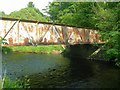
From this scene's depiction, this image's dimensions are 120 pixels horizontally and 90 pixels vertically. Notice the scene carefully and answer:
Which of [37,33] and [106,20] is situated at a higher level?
[106,20]

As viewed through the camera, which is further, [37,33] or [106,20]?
[106,20]

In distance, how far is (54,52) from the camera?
181ft

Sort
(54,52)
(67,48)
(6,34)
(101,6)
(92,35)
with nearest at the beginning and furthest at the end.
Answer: (6,34), (92,35), (101,6), (67,48), (54,52)

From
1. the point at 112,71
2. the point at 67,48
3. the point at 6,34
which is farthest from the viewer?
the point at 67,48

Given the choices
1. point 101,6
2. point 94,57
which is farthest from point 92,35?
point 94,57

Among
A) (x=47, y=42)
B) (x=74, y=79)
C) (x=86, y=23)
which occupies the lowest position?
(x=74, y=79)

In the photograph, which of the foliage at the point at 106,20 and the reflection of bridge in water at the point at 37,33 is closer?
the reflection of bridge in water at the point at 37,33

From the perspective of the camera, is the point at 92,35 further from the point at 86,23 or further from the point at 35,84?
the point at 35,84

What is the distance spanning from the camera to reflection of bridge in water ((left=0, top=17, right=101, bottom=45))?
835 inches

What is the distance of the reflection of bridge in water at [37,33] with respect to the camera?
21203 millimetres

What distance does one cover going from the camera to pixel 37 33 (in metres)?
23.7

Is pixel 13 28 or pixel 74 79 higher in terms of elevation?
pixel 13 28

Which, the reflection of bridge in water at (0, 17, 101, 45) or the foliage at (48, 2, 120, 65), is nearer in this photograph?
the reflection of bridge in water at (0, 17, 101, 45)

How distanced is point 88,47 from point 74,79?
737 inches
